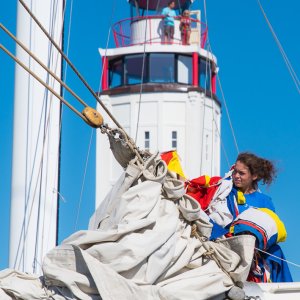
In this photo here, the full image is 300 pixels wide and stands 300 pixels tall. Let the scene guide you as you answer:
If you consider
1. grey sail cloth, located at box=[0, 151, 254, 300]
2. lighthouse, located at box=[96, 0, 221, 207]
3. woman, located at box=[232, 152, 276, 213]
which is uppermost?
lighthouse, located at box=[96, 0, 221, 207]

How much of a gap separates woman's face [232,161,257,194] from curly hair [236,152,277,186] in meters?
0.03

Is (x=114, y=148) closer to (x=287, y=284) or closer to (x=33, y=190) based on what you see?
(x=287, y=284)

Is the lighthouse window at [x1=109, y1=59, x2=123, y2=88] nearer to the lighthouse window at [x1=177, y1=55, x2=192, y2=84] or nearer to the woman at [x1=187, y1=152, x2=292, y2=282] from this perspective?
the lighthouse window at [x1=177, y1=55, x2=192, y2=84]

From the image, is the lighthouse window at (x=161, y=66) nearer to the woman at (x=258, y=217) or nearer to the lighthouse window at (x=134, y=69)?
the lighthouse window at (x=134, y=69)

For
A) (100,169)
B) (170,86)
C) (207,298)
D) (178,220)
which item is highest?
(170,86)

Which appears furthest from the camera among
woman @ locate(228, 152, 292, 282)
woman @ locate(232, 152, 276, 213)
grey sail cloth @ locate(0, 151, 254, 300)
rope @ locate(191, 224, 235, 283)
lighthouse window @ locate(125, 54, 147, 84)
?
lighthouse window @ locate(125, 54, 147, 84)

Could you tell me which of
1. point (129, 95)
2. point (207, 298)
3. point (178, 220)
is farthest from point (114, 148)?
point (129, 95)

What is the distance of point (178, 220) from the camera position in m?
8.40

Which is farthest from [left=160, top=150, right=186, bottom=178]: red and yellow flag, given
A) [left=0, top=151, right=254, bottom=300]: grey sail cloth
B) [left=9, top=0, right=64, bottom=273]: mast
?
[left=9, top=0, right=64, bottom=273]: mast

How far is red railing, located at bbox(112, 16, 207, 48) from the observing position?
129 feet

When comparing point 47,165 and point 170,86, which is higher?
point 170,86

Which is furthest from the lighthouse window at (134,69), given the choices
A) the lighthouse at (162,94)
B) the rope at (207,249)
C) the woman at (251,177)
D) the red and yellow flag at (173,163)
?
the rope at (207,249)

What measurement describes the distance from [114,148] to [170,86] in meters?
33.0

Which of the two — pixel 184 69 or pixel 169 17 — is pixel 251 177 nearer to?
pixel 169 17
